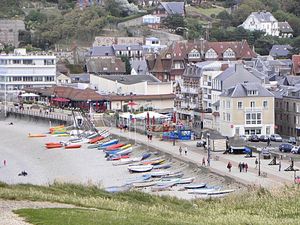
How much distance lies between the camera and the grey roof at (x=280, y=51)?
257 ft

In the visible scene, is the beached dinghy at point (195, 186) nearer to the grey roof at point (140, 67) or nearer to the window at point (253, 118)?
the window at point (253, 118)

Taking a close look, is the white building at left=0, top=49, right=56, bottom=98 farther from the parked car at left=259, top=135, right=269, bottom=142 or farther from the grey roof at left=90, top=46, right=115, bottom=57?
the parked car at left=259, top=135, right=269, bottom=142

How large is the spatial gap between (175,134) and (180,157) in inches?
294

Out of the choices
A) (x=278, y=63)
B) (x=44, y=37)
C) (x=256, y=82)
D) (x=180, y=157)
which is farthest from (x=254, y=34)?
Answer: (x=180, y=157)

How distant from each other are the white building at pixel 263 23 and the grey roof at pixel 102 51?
17178 mm

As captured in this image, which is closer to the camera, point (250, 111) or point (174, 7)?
point (250, 111)

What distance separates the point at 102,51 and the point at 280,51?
14.3 m

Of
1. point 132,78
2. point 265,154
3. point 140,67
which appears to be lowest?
point 265,154

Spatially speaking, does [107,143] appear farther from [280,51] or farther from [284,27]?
[284,27]

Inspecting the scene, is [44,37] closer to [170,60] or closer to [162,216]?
[170,60]

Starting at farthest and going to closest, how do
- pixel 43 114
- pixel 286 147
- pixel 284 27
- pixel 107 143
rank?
pixel 284 27 < pixel 43 114 < pixel 107 143 < pixel 286 147

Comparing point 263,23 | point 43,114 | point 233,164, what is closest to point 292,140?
point 233,164

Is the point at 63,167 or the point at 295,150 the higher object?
the point at 295,150

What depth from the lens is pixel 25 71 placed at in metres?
72.7
